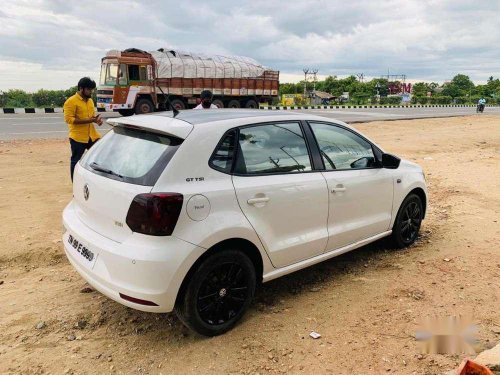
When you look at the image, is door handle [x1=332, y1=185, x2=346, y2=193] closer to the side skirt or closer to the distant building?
the side skirt

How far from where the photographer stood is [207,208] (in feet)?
9.39

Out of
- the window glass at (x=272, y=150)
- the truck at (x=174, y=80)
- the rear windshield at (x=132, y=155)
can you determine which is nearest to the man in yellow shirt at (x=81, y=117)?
the rear windshield at (x=132, y=155)

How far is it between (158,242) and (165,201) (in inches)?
10.1

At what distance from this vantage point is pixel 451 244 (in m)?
4.89

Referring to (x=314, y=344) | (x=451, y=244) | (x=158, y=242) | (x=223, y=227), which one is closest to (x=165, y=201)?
(x=158, y=242)

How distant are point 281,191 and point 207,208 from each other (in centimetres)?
68

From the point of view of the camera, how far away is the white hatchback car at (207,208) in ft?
9.00

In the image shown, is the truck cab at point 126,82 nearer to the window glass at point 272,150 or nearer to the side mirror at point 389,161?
the side mirror at point 389,161

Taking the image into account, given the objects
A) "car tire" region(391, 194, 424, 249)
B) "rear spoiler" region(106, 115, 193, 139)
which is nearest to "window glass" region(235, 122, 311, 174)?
"rear spoiler" region(106, 115, 193, 139)

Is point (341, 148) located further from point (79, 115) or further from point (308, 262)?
point (79, 115)

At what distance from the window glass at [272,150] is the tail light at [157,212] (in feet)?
1.95

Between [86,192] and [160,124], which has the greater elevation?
[160,124]

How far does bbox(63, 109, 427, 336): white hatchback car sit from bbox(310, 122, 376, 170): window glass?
0.01 meters

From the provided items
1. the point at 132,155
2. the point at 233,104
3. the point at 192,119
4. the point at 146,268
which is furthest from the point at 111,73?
the point at 146,268
